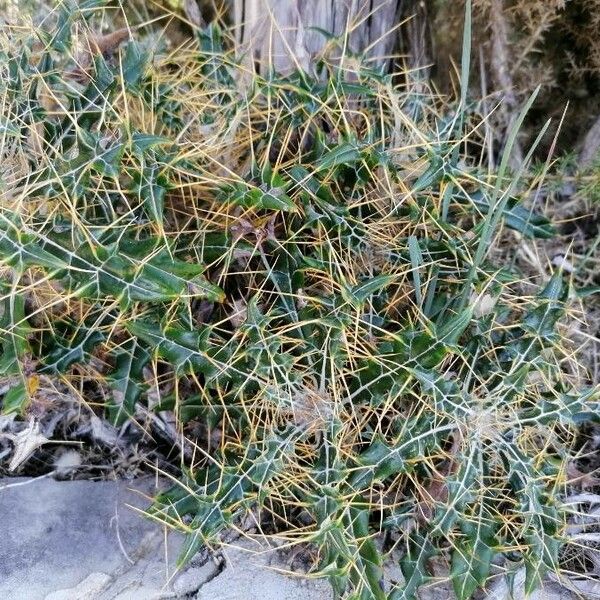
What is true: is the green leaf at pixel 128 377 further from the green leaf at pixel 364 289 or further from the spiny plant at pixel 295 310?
the green leaf at pixel 364 289

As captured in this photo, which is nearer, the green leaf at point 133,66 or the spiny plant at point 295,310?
the spiny plant at point 295,310

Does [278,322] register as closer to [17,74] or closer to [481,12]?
[17,74]

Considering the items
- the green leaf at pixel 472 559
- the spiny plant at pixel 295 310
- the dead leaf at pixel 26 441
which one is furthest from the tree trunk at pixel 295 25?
the green leaf at pixel 472 559

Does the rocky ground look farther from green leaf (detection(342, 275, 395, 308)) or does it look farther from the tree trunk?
the tree trunk

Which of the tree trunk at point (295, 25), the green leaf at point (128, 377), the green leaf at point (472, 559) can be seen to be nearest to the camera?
the green leaf at point (472, 559)

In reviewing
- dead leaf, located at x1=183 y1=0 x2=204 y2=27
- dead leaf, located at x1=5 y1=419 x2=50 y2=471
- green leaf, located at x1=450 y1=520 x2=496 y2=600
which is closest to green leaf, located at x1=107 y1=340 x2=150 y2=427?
dead leaf, located at x1=5 y1=419 x2=50 y2=471
